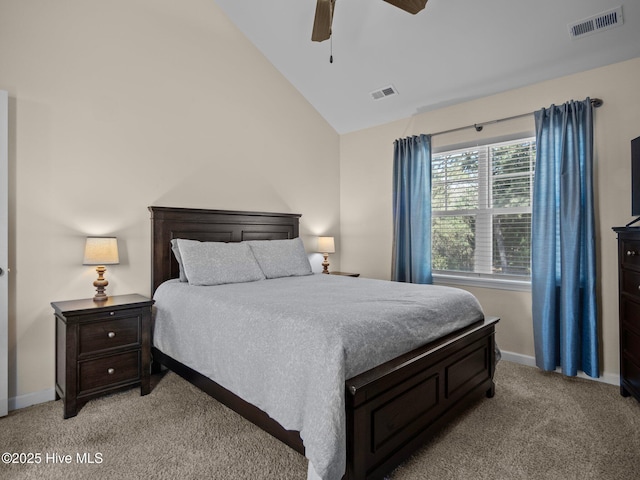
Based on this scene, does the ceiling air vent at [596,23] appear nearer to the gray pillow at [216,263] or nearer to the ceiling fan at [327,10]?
the ceiling fan at [327,10]

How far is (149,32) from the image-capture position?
10.6ft

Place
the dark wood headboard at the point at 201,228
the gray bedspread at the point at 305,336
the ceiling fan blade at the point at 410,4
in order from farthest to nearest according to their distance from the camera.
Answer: the dark wood headboard at the point at 201,228 → the ceiling fan blade at the point at 410,4 → the gray bedspread at the point at 305,336

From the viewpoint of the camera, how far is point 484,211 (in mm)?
3760

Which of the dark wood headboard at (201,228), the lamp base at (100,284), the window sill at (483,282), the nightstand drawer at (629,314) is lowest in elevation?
the nightstand drawer at (629,314)

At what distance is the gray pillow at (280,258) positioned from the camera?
350cm

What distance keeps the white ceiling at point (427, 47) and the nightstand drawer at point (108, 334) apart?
10.0 feet

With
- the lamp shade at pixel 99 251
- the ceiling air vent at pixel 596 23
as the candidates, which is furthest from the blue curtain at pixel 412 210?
the lamp shade at pixel 99 251

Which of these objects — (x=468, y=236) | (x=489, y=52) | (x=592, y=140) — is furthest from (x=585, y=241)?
(x=489, y=52)

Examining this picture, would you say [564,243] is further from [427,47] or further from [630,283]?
[427,47]

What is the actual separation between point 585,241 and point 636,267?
1.90ft

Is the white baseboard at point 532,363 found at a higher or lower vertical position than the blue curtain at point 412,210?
lower

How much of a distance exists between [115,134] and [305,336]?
2460 mm

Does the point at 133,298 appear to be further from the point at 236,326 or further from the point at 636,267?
the point at 636,267

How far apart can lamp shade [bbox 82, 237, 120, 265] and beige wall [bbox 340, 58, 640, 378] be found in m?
2.93
